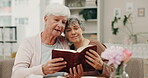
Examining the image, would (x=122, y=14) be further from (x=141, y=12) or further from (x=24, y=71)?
(x=24, y=71)

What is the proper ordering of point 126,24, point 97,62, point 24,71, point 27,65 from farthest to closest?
1. point 126,24
2. point 27,65
3. point 24,71
4. point 97,62

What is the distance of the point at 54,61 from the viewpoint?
185 centimetres

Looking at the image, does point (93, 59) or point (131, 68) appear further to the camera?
point (131, 68)

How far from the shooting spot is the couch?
7.45 feet

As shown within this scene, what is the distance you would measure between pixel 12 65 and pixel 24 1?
4519mm

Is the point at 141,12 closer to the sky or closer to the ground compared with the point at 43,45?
closer to the sky

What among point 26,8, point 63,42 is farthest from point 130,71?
point 26,8

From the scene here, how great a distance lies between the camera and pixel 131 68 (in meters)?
2.29

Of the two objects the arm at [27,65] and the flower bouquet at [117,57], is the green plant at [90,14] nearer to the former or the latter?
the arm at [27,65]

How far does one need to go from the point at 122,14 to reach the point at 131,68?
325cm

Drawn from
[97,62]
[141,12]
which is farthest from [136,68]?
[141,12]

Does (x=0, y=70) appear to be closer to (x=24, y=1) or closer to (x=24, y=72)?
(x=24, y=72)

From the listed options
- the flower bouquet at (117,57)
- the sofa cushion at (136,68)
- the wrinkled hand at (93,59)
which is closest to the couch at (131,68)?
the sofa cushion at (136,68)

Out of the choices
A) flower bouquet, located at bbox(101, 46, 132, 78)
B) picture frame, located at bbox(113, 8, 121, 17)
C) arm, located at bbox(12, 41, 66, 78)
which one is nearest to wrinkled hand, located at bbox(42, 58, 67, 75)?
arm, located at bbox(12, 41, 66, 78)
